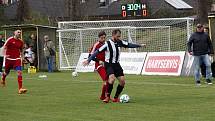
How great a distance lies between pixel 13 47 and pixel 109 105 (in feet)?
19.5

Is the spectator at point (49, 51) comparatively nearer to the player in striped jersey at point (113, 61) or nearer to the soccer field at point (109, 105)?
the soccer field at point (109, 105)

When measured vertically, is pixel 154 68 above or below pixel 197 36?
below

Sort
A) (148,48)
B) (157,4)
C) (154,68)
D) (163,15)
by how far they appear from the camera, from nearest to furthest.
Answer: (154,68), (148,48), (163,15), (157,4)

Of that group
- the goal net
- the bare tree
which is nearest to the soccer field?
the goal net

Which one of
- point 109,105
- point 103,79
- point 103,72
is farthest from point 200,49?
point 109,105

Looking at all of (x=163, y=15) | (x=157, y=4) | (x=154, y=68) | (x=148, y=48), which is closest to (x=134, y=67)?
(x=154, y=68)

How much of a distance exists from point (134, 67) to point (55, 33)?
8134 mm

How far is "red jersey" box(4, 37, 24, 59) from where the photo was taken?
19.4 metres

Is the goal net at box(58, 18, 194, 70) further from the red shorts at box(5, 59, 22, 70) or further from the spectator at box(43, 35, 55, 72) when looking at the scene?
the red shorts at box(5, 59, 22, 70)

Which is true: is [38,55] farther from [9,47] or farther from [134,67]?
[9,47]

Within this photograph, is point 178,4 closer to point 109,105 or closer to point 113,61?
point 113,61

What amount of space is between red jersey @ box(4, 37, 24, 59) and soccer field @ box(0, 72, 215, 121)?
1.13 m

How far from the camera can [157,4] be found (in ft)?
247

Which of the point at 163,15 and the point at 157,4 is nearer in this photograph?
the point at 163,15
